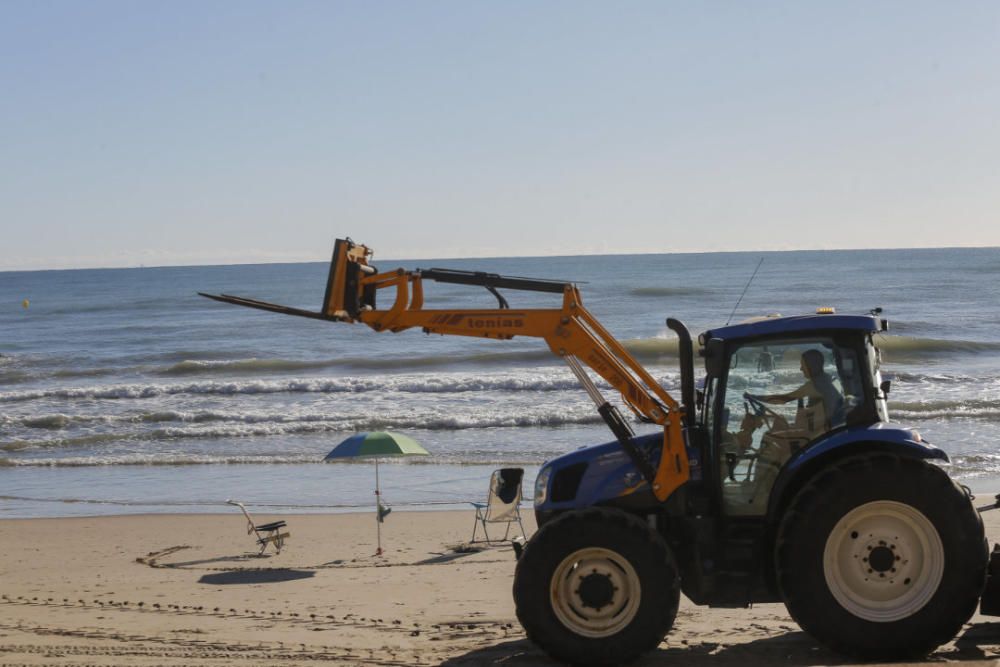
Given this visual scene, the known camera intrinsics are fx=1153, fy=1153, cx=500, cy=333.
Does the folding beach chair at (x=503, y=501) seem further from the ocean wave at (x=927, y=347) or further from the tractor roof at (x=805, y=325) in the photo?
the ocean wave at (x=927, y=347)

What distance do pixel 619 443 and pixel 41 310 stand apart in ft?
225

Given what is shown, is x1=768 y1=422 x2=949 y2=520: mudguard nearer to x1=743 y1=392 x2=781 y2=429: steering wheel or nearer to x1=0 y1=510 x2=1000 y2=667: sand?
x1=743 y1=392 x2=781 y2=429: steering wheel

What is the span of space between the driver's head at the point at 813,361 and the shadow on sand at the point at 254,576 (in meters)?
5.87

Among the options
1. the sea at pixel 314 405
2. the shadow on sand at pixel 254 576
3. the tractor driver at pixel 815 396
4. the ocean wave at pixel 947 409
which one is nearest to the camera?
the tractor driver at pixel 815 396

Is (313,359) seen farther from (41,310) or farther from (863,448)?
(41,310)

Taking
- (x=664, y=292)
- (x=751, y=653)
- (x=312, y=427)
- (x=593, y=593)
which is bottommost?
(x=751, y=653)

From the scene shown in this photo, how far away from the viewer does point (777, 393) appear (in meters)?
6.78

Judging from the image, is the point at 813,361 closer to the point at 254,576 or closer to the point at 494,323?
the point at 494,323

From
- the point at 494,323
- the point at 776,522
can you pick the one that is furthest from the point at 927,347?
the point at 494,323

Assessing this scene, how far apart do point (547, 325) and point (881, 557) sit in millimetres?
2305

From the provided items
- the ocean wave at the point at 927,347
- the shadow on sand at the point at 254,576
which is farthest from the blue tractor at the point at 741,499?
the ocean wave at the point at 927,347

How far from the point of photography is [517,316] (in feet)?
22.7

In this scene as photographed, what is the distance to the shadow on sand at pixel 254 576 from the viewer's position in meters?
10.8

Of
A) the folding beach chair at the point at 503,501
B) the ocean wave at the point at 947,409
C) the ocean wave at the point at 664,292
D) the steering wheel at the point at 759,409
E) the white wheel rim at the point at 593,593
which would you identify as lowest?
the folding beach chair at the point at 503,501
